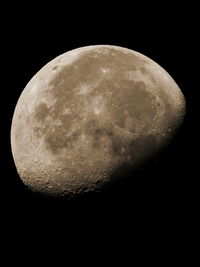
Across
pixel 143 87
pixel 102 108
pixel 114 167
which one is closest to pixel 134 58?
pixel 143 87

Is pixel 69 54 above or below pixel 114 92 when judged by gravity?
above

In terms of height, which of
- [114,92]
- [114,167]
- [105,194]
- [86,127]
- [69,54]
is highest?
[69,54]

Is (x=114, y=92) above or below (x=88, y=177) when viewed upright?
above

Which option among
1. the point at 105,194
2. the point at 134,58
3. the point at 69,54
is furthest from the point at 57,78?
the point at 105,194

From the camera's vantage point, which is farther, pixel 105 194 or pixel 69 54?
pixel 69 54

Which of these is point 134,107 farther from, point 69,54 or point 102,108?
point 69,54

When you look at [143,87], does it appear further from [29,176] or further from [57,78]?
[29,176]
